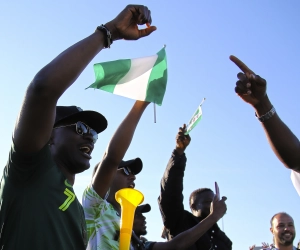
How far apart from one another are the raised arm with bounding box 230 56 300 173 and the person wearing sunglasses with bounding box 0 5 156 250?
34.4 inches

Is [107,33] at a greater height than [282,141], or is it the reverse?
[107,33]

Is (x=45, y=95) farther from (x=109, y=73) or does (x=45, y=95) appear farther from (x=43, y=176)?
(x=109, y=73)

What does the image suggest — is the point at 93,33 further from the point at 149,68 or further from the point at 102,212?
the point at 149,68

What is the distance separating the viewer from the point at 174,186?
524 centimetres

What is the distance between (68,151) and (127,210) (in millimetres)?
1084

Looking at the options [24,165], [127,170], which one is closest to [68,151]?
[24,165]

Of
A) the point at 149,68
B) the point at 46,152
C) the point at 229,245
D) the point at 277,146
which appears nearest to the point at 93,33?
the point at 46,152

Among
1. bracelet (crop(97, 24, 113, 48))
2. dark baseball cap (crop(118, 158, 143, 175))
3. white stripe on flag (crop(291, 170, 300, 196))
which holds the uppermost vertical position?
bracelet (crop(97, 24, 113, 48))

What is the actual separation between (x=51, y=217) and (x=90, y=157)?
75cm

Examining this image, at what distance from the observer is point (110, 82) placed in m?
4.34

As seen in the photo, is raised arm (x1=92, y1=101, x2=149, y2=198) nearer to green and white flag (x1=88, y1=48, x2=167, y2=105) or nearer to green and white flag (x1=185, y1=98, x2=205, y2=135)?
green and white flag (x1=88, y1=48, x2=167, y2=105)

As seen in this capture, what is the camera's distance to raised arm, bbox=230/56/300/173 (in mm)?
2865

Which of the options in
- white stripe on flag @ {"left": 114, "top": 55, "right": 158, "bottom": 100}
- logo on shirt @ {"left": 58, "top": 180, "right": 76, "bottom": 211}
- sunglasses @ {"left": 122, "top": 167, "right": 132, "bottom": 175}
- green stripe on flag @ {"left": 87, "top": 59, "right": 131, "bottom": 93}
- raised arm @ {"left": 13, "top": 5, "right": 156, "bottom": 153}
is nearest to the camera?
raised arm @ {"left": 13, "top": 5, "right": 156, "bottom": 153}

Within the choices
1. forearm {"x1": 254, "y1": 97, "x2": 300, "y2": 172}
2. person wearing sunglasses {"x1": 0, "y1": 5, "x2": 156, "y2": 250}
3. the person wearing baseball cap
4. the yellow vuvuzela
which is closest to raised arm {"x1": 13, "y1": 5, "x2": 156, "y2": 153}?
person wearing sunglasses {"x1": 0, "y1": 5, "x2": 156, "y2": 250}
